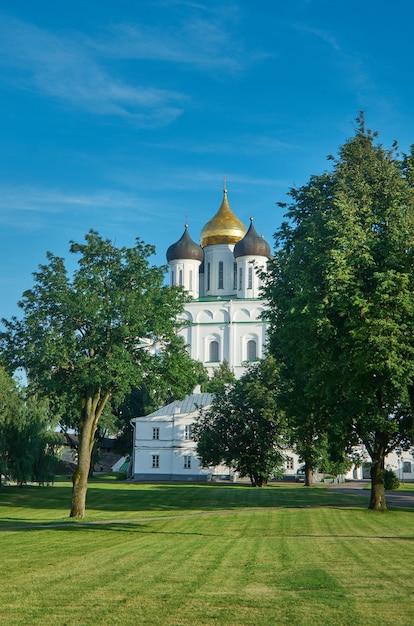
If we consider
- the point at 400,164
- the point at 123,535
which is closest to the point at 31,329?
the point at 123,535

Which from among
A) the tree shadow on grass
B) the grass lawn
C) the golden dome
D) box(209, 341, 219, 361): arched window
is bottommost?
the tree shadow on grass

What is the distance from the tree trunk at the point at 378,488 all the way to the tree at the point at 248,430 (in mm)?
19265

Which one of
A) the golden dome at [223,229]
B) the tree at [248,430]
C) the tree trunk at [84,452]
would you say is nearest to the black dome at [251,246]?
the golden dome at [223,229]

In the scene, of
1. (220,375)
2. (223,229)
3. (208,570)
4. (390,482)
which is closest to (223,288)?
(223,229)

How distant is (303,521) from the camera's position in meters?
26.5

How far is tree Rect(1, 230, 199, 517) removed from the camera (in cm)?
2742

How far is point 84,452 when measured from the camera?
28516 mm

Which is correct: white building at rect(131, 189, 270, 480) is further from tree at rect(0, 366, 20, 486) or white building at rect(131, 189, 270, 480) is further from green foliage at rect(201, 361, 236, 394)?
tree at rect(0, 366, 20, 486)

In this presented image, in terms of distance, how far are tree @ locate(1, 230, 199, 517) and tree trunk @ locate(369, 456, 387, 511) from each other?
10493 millimetres

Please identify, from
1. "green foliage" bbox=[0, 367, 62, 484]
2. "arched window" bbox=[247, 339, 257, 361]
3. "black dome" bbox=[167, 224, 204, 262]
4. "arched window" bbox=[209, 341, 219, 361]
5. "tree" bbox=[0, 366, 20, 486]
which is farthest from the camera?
"black dome" bbox=[167, 224, 204, 262]

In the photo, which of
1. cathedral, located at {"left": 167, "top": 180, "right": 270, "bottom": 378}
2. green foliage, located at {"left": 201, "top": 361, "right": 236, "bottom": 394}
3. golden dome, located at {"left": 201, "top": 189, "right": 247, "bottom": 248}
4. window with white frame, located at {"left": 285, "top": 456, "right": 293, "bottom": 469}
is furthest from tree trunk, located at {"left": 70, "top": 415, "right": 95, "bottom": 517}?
golden dome, located at {"left": 201, "top": 189, "right": 247, "bottom": 248}

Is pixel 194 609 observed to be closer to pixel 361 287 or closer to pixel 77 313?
pixel 361 287

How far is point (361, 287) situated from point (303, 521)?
10.7 meters

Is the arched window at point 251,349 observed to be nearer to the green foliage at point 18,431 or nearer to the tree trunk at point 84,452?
the green foliage at point 18,431
